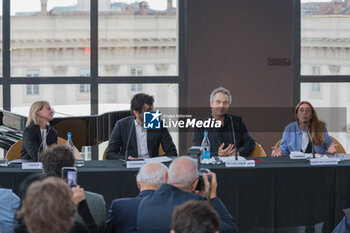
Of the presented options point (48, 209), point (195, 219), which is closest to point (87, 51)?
point (48, 209)

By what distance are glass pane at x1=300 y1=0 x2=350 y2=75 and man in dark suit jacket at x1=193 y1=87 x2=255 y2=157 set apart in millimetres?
2718

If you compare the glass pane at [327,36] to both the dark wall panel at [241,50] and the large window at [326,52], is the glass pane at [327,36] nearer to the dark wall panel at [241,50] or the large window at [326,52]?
the large window at [326,52]

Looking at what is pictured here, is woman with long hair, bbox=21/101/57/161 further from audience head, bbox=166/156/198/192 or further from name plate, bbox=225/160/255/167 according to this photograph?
audience head, bbox=166/156/198/192

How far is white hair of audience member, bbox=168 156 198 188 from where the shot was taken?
9.05 feet

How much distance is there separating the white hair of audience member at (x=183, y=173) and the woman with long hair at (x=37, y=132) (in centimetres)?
221

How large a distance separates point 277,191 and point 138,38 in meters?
3.89

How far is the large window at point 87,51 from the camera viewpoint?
24.0ft

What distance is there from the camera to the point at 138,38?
7.41 m

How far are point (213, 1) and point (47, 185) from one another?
5397mm

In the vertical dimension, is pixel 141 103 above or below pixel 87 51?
below

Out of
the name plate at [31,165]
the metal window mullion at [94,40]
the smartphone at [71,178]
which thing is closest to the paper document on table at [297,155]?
the name plate at [31,165]

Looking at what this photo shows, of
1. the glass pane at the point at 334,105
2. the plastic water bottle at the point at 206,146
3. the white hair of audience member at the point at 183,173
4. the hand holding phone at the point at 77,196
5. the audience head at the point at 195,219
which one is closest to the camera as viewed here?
the audience head at the point at 195,219

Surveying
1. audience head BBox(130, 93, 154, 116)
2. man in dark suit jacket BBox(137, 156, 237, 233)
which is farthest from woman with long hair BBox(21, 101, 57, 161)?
man in dark suit jacket BBox(137, 156, 237, 233)

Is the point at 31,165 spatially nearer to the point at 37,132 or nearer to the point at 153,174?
the point at 37,132
